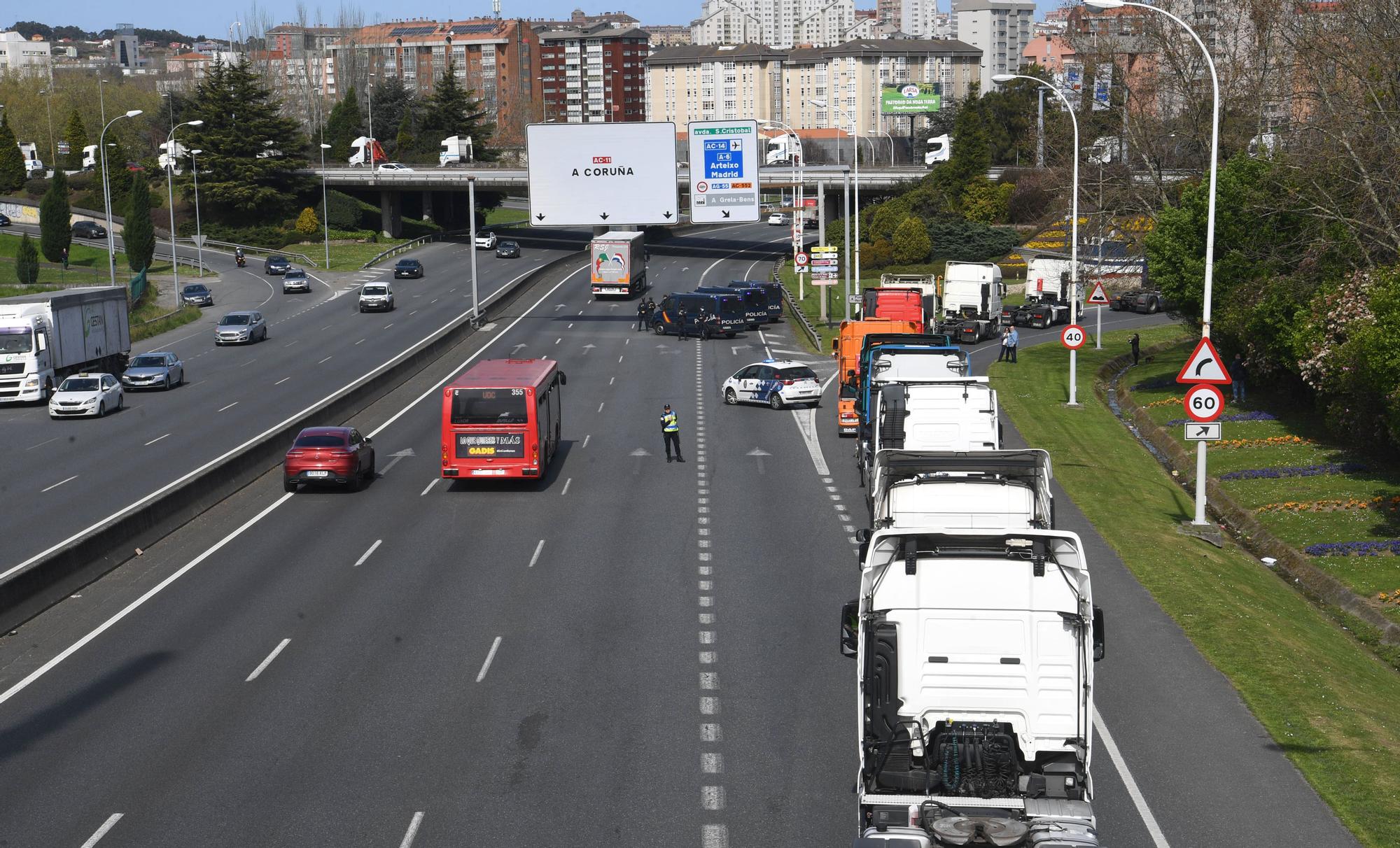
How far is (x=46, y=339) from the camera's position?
46.3 metres

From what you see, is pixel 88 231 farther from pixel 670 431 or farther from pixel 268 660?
pixel 268 660

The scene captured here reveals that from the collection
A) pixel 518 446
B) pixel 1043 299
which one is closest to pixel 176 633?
pixel 518 446

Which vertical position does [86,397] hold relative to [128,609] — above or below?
above

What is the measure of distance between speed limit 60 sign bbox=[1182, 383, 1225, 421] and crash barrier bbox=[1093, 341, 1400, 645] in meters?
2.84

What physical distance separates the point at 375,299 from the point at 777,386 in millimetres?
37623

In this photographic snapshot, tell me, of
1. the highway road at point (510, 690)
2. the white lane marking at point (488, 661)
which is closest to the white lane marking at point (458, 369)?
the highway road at point (510, 690)

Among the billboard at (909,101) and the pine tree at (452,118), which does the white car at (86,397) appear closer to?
the pine tree at (452,118)

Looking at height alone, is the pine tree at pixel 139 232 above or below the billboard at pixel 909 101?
below

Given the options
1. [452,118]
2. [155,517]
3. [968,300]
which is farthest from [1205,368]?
[452,118]

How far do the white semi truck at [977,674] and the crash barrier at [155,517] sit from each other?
1452 cm

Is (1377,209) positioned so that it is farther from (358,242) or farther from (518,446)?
(358,242)

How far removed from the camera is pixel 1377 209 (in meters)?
33.7

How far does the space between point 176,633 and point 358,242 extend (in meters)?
98.1

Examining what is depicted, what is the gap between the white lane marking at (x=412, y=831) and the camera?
41.9 ft
